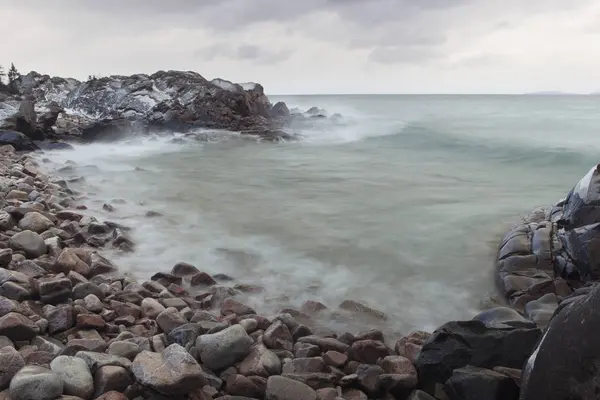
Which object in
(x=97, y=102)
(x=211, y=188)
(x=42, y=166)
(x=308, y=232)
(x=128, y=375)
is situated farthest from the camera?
(x=97, y=102)

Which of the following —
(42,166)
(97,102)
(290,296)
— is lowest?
(290,296)

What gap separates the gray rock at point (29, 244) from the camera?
14.9 ft

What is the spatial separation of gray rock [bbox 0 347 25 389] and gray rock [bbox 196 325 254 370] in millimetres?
936

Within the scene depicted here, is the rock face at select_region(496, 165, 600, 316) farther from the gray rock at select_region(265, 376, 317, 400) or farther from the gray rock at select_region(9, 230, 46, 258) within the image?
the gray rock at select_region(9, 230, 46, 258)

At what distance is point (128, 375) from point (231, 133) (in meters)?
17.3

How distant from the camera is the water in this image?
4.77 m

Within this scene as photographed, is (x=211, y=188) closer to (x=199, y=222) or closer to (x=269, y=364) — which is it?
(x=199, y=222)

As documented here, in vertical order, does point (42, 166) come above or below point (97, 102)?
below

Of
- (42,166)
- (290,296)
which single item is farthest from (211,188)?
(290,296)

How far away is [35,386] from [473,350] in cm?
231

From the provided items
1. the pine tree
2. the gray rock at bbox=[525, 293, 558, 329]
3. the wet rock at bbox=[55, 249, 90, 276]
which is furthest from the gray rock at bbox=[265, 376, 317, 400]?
the pine tree

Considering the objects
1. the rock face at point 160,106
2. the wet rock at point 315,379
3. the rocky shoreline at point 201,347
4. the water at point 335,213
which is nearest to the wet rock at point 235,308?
the rocky shoreline at point 201,347

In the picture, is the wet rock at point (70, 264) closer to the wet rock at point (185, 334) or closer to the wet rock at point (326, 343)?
the wet rock at point (185, 334)

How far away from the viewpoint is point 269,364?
302 cm
